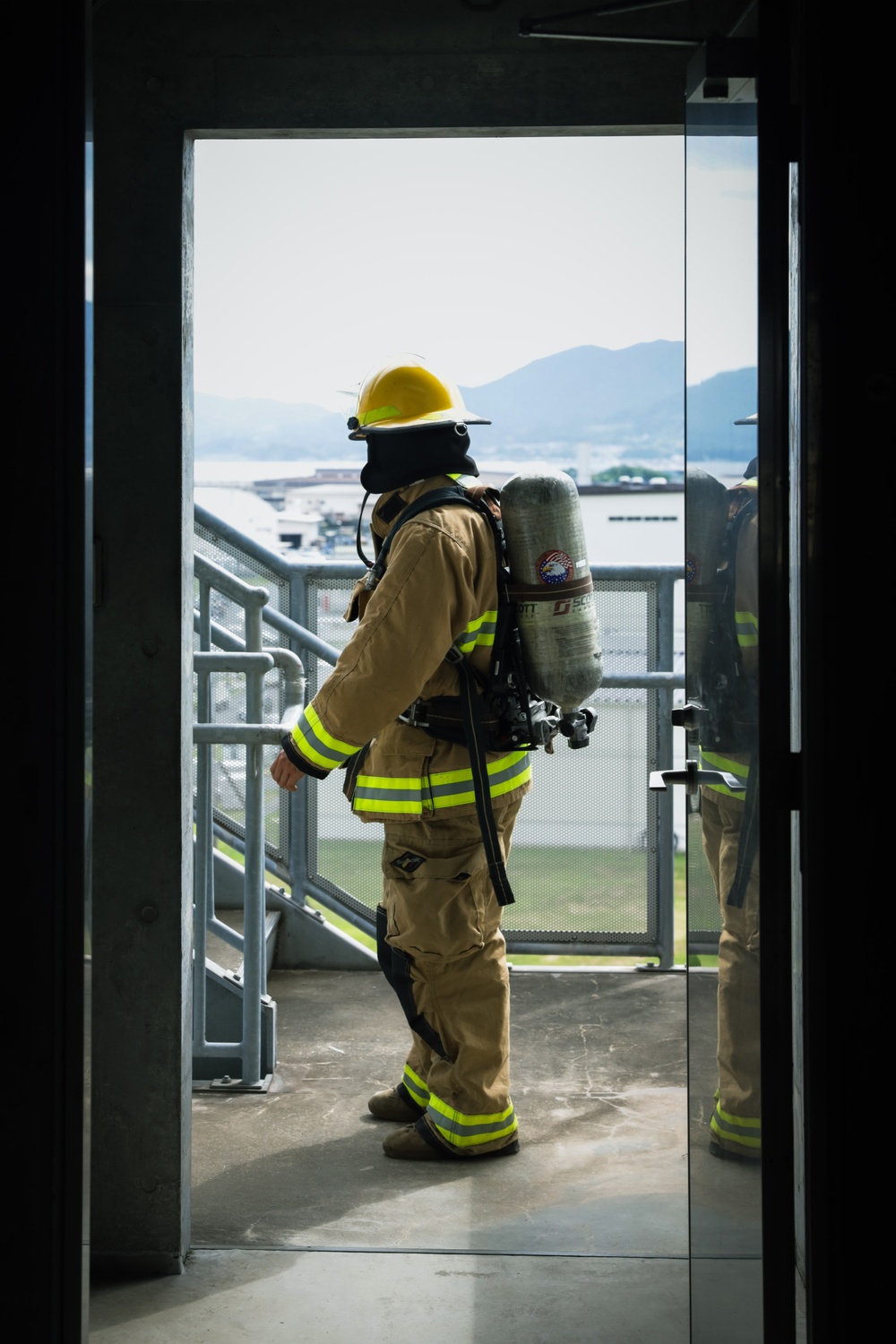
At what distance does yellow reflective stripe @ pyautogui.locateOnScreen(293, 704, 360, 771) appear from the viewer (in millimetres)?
3586

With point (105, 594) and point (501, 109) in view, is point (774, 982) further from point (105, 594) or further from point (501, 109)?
point (501, 109)

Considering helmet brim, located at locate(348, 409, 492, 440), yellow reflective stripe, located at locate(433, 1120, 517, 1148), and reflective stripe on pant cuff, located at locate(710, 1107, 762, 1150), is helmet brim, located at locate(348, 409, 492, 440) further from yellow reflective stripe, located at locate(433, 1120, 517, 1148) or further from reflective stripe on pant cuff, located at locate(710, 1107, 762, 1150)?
reflective stripe on pant cuff, located at locate(710, 1107, 762, 1150)

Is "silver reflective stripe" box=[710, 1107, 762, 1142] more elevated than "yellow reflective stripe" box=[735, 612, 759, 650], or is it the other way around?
"yellow reflective stripe" box=[735, 612, 759, 650]

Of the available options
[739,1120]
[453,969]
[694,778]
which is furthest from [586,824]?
[739,1120]

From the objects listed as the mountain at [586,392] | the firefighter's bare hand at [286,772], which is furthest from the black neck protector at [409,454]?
the mountain at [586,392]

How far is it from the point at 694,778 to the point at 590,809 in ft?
11.2

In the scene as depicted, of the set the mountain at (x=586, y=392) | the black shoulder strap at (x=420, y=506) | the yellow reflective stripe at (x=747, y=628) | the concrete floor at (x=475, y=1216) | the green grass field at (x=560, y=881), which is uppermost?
the mountain at (x=586, y=392)

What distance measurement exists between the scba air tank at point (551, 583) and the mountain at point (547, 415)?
21157mm

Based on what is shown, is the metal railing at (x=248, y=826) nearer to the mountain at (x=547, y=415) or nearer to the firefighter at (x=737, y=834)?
the firefighter at (x=737, y=834)

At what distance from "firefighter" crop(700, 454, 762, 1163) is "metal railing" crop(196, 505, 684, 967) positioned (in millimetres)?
3366

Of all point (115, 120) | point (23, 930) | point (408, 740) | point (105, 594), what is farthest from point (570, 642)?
point (23, 930)

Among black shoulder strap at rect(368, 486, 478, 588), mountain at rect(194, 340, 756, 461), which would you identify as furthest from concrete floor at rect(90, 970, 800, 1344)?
mountain at rect(194, 340, 756, 461)

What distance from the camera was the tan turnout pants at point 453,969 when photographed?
3723 mm

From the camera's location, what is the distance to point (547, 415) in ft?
111
